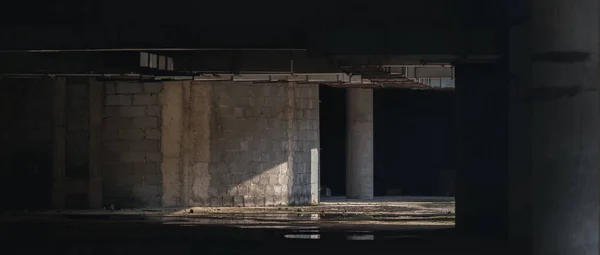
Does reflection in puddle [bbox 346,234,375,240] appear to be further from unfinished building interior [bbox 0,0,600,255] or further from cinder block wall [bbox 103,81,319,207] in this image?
cinder block wall [bbox 103,81,319,207]

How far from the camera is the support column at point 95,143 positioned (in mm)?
37219

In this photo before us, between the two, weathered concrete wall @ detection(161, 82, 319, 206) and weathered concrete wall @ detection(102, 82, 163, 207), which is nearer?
weathered concrete wall @ detection(102, 82, 163, 207)

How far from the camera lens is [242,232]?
25875 millimetres

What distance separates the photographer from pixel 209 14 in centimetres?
2142

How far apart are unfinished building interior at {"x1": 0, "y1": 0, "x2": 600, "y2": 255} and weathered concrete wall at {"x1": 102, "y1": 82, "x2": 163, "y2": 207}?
0.04 metres

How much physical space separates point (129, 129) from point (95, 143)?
116cm

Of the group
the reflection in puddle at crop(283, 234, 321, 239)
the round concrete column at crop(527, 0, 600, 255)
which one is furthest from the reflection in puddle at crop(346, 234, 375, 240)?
the round concrete column at crop(527, 0, 600, 255)

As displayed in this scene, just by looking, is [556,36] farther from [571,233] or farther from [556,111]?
[571,233]

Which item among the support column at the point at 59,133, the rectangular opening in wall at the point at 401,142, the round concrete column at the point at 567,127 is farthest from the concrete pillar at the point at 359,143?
the round concrete column at the point at 567,127

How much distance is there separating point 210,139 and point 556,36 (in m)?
23.1

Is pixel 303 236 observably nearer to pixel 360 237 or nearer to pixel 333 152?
pixel 360 237

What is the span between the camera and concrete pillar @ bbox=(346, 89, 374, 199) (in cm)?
4650

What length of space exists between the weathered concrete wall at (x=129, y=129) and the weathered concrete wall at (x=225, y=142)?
1.21 feet

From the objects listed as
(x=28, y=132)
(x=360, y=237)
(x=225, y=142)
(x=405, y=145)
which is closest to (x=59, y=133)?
(x=28, y=132)
